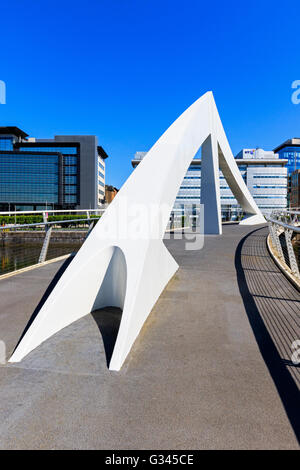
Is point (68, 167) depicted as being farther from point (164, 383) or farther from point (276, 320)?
point (164, 383)

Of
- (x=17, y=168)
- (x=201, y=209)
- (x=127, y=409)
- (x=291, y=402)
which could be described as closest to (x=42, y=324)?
(x=127, y=409)

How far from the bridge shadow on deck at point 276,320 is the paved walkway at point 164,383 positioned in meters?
0.01

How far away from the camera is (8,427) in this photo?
5.67 ft

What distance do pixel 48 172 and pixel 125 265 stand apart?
71115 mm

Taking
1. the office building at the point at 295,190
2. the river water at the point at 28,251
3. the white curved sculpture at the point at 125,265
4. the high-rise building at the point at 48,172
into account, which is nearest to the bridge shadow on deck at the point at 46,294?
the white curved sculpture at the point at 125,265

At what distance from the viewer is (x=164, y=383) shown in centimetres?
219

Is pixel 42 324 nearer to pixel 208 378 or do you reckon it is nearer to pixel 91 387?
pixel 91 387

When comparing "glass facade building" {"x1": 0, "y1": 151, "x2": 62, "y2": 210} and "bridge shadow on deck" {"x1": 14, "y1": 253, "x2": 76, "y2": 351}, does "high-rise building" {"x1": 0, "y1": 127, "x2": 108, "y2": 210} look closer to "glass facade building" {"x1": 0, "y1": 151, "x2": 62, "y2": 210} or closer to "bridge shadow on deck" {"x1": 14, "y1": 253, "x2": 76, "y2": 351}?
"glass facade building" {"x1": 0, "y1": 151, "x2": 62, "y2": 210}

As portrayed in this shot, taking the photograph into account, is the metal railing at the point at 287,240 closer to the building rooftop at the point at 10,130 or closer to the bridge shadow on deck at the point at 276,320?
the bridge shadow on deck at the point at 276,320

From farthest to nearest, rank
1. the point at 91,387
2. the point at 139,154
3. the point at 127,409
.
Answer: the point at 139,154, the point at 91,387, the point at 127,409

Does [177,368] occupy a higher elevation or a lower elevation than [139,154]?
lower

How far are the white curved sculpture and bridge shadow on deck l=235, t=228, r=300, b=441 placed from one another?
129 centimetres

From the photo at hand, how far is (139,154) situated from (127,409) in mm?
89253

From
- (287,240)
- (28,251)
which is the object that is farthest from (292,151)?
(287,240)
